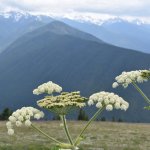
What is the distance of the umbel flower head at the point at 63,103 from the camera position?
8445 millimetres

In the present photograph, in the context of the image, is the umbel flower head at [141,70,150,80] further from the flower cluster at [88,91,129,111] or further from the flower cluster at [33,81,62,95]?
the flower cluster at [33,81,62,95]

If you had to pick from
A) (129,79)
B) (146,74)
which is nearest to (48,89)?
→ (129,79)

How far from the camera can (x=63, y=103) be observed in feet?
27.9

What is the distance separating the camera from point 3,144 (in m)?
44.0

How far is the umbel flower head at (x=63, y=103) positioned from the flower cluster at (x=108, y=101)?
0.70 feet

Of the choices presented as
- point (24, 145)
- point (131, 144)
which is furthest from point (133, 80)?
point (131, 144)

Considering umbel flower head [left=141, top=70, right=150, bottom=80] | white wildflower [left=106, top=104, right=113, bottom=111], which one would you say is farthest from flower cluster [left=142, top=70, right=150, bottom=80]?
white wildflower [left=106, top=104, right=113, bottom=111]

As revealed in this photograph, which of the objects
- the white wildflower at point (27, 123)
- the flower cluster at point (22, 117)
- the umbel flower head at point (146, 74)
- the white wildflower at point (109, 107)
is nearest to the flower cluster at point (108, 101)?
the white wildflower at point (109, 107)

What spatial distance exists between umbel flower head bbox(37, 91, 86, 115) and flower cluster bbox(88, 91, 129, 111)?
0.21 m

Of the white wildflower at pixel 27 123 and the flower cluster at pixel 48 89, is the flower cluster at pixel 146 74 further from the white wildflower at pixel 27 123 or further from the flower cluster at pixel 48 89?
the white wildflower at pixel 27 123

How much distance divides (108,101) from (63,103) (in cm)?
73

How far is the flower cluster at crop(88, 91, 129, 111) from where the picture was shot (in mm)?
8375

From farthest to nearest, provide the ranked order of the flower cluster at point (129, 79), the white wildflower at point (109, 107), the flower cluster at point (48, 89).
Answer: the flower cluster at point (129, 79) < the flower cluster at point (48, 89) < the white wildflower at point (109, 107)

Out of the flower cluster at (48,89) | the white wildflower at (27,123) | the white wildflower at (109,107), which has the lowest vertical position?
the white wildflower at (27,123)
